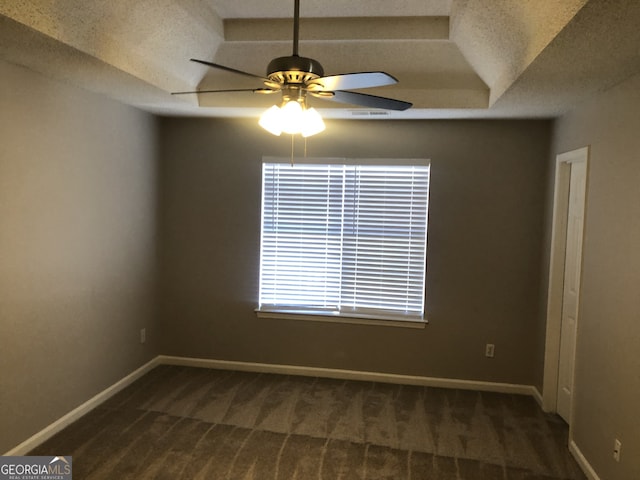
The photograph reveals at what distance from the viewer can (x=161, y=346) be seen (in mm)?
5195

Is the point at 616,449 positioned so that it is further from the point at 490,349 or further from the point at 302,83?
the point at 302,83

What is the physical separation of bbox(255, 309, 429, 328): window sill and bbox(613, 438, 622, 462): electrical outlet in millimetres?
2031

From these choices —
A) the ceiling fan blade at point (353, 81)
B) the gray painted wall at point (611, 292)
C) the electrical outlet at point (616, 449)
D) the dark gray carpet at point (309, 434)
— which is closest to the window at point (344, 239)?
the dark gray carpet at point (309, 434)

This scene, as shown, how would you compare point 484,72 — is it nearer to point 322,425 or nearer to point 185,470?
point 322,425

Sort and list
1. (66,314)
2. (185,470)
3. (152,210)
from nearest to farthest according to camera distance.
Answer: (185,470) → (66,314) → (152,210)

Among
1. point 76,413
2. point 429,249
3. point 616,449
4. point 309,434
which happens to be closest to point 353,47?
point 429,249

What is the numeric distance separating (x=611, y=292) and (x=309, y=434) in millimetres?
2207

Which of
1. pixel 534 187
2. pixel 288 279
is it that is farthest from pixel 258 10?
pixel 534 187

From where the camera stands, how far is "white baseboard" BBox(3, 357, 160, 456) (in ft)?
10.9

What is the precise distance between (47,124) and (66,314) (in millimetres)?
1312

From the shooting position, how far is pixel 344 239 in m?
4.88

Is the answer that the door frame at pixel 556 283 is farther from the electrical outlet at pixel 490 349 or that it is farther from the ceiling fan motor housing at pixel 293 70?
the ceiling fan motor housing at pixel 293 70

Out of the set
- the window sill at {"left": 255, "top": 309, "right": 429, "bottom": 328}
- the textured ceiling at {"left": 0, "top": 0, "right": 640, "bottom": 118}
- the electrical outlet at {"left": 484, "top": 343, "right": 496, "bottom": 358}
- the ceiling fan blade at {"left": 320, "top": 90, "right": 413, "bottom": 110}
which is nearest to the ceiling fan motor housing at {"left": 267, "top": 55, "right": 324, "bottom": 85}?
the ceiling fan blade at {"left": 320, "top": 90, "right": 413, "bottom": 110}

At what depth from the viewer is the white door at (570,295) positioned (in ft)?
13.0
